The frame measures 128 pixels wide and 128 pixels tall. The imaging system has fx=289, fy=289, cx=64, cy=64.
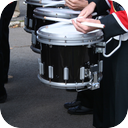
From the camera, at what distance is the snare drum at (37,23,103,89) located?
6.40 ft

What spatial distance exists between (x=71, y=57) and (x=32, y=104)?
1.59 metres

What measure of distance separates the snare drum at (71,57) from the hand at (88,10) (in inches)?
8.1

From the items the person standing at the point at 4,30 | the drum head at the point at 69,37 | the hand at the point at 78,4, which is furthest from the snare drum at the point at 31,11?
the drum head at the point at 69,37

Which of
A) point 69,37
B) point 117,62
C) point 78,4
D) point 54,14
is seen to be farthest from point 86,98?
point 69,37

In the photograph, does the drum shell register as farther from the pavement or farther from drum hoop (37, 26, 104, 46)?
the pavement

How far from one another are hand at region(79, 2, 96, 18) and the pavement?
4.04 feet

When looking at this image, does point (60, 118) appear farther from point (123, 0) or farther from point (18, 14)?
point (18, 14)

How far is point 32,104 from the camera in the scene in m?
3.42

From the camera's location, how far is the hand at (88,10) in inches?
86.1

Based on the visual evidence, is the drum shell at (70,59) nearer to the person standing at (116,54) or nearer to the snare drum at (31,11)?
the person standing at (116,54)

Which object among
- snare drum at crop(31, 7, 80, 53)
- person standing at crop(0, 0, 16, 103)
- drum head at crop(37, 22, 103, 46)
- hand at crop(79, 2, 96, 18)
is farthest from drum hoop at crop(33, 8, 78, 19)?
drum head at crop(37, 22, 103, 46)

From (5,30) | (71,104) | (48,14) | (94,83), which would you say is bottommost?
(71,104)

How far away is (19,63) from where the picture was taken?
190 inches

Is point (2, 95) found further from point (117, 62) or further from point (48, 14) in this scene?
point (117, 62)
